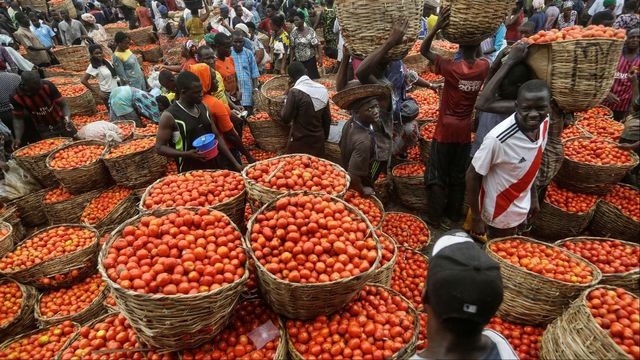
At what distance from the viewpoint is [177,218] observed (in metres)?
2.51

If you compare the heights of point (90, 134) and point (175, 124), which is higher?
point (175, 124)

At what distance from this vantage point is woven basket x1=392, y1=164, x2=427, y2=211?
5.75 meters

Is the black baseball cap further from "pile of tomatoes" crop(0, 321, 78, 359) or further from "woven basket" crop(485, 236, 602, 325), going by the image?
"pile of tomatoes" crop(0, 321, 78, 359)

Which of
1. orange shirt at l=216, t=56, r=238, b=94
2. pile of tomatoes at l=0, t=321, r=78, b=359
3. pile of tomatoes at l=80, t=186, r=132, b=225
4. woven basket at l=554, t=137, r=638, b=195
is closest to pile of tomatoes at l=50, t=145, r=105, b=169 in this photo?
pile of tomatoes at l=80, t=186, r=132, b=225

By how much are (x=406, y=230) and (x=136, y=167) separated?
4.08m

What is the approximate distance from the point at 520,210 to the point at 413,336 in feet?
6.96

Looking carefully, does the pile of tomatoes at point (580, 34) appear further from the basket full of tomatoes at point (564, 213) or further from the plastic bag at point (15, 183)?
the plastic bag at point (15, 183)

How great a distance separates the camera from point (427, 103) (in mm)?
7949

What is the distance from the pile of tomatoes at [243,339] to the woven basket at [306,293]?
15 cm


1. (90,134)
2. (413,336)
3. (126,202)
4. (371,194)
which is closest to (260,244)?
(413,336)

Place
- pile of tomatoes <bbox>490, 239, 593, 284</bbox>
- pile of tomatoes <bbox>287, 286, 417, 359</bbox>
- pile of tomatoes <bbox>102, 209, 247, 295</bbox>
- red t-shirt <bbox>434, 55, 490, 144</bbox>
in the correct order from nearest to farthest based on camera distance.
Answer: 1. pile of tomatoes <bbox>102, 209, 247, 295</bbox>
2. pile of tomatoes <bbox>287, 286, 417, 359</bbox>
3. pile of tomatoes <bbox>490, 239, 593, 284</bbox>
4. red t-shirt <bbox>434, 55, 490, 144</bbox>

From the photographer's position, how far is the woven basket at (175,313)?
1.94 meters

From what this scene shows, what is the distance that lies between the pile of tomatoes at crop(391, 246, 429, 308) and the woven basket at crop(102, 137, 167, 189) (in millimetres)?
3875

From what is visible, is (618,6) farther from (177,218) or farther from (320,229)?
(177,218)
